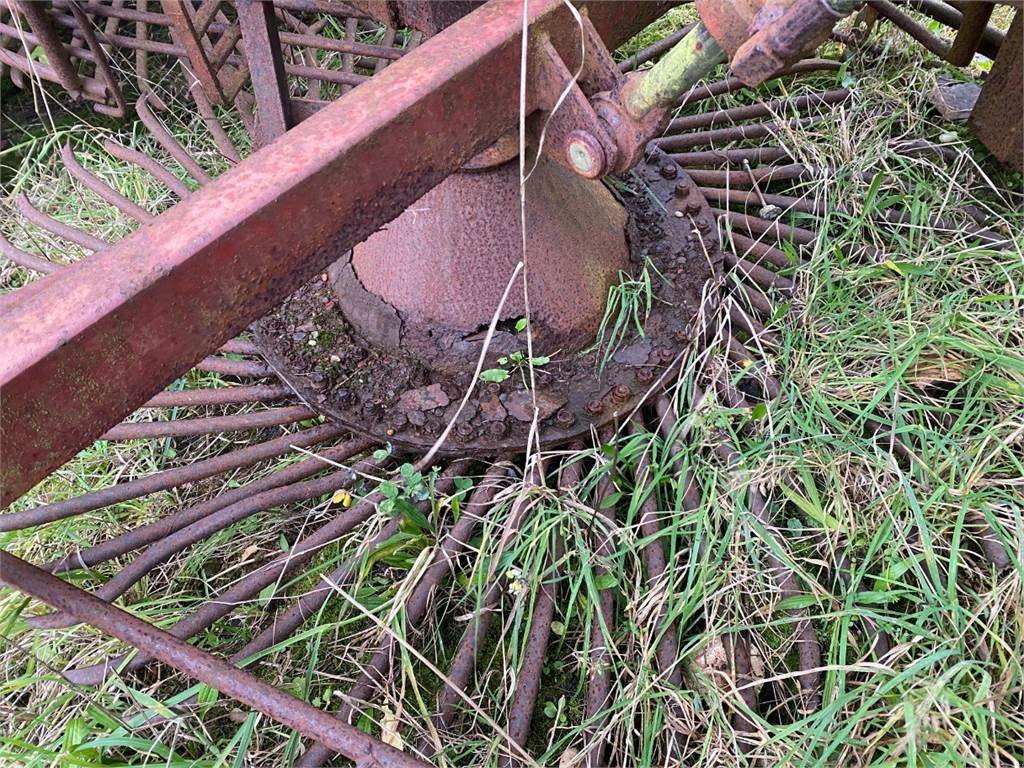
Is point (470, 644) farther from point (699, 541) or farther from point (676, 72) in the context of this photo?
point (676, 72)

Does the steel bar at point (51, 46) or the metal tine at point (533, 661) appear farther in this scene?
the steel bar at point (51, 46)

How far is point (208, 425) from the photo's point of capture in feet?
5.51

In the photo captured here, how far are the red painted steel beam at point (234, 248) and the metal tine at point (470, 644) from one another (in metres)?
0.63

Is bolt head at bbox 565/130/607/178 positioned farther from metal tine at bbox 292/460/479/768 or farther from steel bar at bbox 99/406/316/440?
steel bar at bbox 99/406/316/440

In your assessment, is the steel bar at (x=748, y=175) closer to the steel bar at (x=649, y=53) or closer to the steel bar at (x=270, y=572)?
the steel bar at (x=649, y=53)

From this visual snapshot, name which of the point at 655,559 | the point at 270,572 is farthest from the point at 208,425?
the point at 655,559

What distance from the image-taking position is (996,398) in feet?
5.27

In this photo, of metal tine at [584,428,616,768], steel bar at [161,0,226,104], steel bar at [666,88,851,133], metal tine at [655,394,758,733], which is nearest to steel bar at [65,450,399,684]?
metal tine at [584,428,616,768]

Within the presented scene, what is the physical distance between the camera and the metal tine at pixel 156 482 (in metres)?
1.58

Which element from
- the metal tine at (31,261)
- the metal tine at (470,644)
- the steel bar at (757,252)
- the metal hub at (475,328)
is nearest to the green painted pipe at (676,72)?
the metal hub at (475,328)

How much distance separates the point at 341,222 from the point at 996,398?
130cm

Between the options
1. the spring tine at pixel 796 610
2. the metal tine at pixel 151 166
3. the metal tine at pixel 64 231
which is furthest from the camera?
the metal tine at pixel 151 166

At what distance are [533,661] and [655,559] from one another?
28 cm

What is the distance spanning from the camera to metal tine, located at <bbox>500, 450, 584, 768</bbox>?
1.34m
